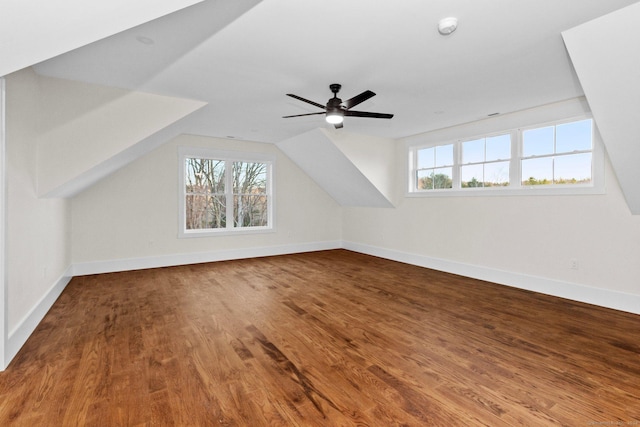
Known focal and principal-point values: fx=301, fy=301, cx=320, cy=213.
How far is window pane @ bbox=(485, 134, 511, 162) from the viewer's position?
4.61 metres

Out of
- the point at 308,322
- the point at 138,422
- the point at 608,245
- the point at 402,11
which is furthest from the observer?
the point at 608,245

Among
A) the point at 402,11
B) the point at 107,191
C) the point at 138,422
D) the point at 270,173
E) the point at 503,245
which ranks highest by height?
the point at 402,11

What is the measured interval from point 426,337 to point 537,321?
1346 mm

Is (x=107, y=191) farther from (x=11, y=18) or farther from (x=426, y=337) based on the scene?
(x=426, y=337)

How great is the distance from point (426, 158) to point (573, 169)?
235 centimetres

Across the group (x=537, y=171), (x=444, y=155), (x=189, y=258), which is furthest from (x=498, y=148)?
(x=189, y=258)

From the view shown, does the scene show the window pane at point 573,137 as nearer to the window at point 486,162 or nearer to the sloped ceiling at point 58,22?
the window at point 486,162

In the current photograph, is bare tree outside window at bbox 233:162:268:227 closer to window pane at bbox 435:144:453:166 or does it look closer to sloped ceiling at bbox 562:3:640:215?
window pane at bbox 435:144:453:166

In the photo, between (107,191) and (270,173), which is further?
(270,173)

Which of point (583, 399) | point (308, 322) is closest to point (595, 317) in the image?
point (583, 399)

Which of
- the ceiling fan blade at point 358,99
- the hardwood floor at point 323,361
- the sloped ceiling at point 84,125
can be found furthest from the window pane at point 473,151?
the sloped ceiling at point 84,125

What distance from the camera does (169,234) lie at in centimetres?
574

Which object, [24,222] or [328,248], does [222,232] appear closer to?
[328,248]

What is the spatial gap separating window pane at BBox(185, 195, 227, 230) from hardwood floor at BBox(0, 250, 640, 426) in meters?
2.19
